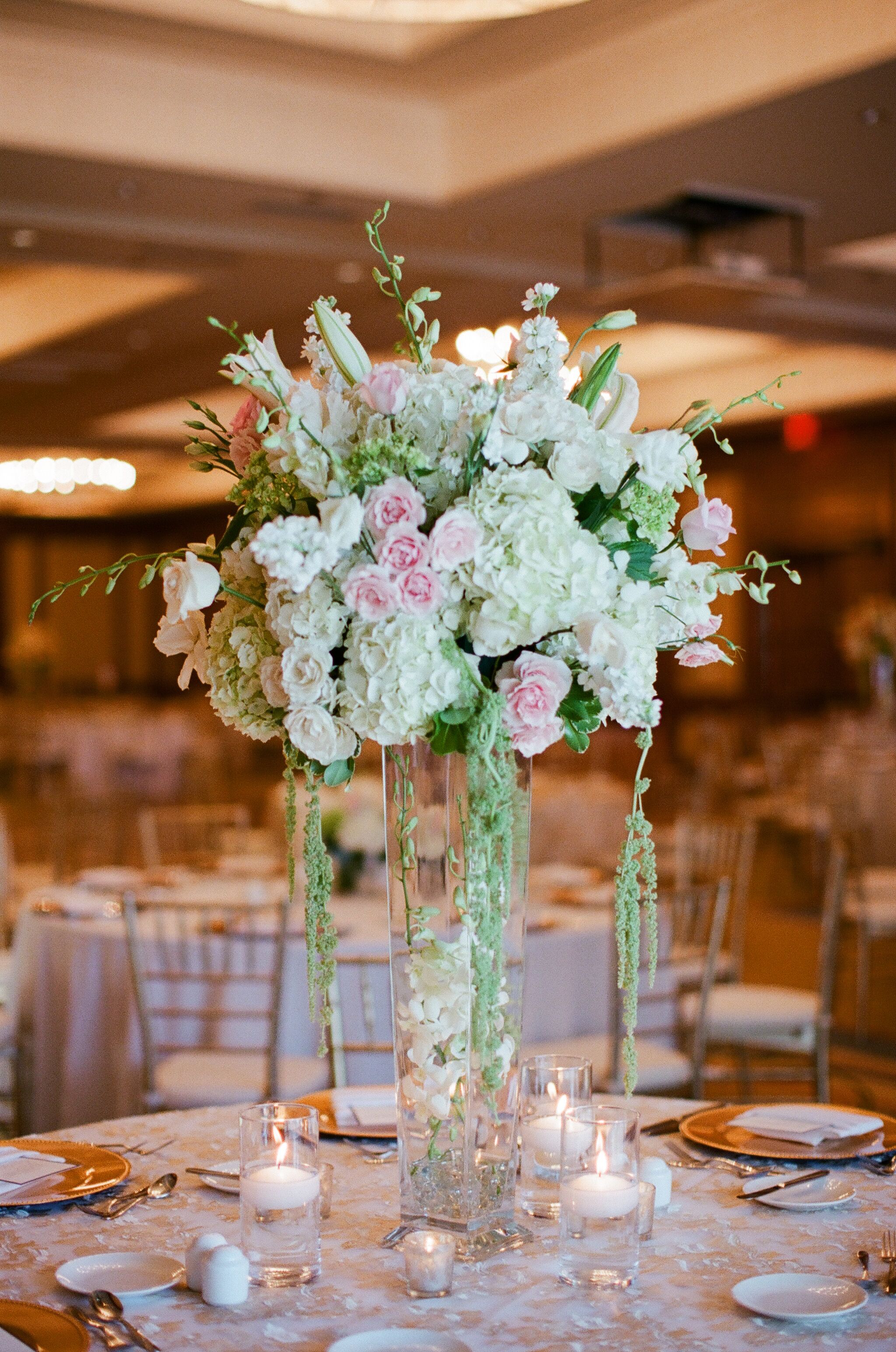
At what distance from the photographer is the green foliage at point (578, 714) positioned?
1747 mm

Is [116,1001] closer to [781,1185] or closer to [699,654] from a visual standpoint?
[781,1185]

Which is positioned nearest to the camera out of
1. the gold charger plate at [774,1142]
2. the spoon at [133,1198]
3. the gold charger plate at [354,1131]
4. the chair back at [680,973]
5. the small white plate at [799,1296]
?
the small white plate at [799,1296]

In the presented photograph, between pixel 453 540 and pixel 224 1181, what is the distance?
95 cm

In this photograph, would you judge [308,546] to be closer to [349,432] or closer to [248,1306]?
[349,432]

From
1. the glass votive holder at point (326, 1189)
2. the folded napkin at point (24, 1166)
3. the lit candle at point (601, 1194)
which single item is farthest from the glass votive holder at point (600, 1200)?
the folded napkin at point (24, 1166)

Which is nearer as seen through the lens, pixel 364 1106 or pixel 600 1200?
pixel 600 1200

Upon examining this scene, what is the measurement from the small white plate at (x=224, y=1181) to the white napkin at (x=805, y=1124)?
0.73 metres

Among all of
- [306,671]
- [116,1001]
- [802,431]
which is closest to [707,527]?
[306,671]

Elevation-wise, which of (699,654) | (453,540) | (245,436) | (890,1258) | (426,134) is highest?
(426,134)

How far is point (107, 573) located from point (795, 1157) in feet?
3.98

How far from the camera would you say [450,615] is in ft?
5.38

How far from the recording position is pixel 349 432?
169 cm

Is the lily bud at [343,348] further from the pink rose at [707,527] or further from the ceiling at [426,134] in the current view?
the ceiling at [426,134]

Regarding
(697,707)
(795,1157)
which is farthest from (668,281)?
(697,707)
